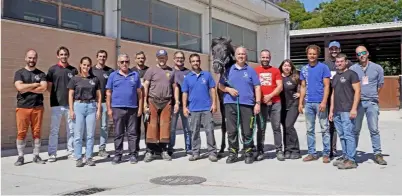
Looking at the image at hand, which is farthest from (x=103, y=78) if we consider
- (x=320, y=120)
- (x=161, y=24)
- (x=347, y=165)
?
(x=161, y=24)

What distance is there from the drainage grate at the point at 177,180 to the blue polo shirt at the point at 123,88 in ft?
5.85

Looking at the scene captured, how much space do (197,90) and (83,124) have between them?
205cm

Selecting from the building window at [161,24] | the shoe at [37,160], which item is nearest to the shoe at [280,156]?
the shoe at [37,160]

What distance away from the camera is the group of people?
7.42m

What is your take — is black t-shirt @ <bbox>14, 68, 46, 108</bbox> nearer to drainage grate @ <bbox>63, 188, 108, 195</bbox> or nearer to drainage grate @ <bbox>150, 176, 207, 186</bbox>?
drainage grate @ <bbox>63, 188, 108, 195</bbox>

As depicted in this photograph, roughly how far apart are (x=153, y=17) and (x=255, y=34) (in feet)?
28.1

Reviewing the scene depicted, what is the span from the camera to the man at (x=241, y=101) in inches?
302

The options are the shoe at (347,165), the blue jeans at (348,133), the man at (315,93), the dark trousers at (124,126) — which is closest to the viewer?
the shoe at (347,165)

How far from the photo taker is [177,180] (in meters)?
6.34

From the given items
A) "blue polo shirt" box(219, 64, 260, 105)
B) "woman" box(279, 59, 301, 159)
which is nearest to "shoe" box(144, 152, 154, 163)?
"blue polo shirt" box(219, 64, 260, 105)

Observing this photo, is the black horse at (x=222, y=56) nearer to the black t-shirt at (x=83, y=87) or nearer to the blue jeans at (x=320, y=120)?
the blue jeans at (x=320, y=120)

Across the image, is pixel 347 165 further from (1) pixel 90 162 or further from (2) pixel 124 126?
(1) pixel 90 162

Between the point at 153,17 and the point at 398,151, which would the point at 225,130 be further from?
the point at 153,17

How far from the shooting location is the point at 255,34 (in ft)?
71.6
